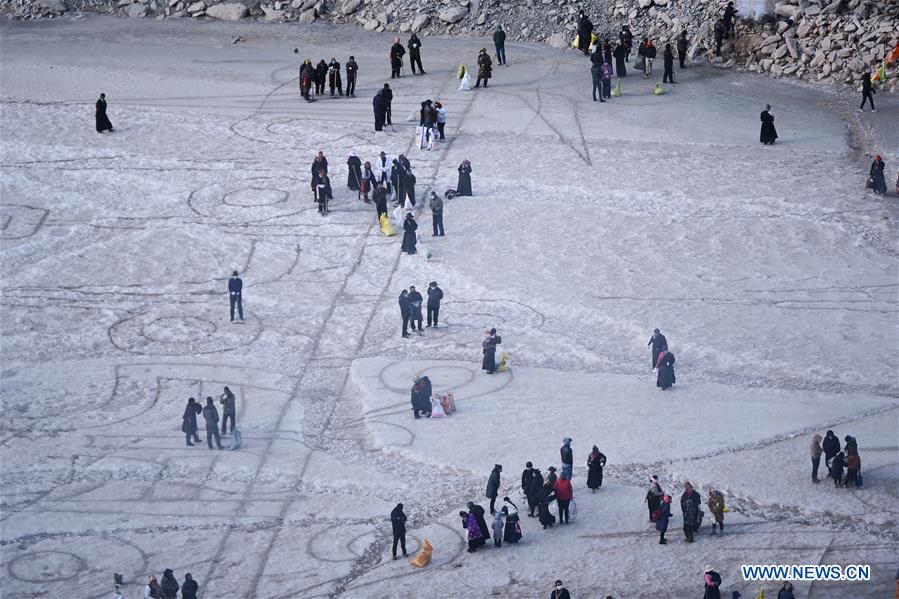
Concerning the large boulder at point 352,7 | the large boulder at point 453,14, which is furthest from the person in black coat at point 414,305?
the large boulder at point 352,7

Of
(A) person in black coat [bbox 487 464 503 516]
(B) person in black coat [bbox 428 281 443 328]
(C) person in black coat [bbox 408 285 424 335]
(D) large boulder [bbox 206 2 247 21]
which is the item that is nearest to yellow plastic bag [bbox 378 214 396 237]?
(B) person in black coat [bbox 428 281 443 328]

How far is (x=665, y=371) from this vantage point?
31.0 meters

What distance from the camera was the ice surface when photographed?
26125 millimetres

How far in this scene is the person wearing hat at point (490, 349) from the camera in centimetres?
3164

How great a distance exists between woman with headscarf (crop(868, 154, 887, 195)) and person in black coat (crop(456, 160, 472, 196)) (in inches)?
426

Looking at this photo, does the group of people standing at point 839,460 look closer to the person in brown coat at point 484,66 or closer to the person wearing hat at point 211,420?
the person wearing hat at point 211,420

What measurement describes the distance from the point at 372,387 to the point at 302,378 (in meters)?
1.73

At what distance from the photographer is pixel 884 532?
84.4 feet

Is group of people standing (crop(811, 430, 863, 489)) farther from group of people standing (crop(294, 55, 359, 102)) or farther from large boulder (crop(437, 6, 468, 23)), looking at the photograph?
large boulder (crop(437, 6, 468, 23))

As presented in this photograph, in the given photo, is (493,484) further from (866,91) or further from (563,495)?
(866,91)

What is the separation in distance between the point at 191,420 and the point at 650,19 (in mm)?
28468

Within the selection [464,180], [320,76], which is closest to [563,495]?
[464,180]

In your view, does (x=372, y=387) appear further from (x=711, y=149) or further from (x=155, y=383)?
(x=711, y=149)

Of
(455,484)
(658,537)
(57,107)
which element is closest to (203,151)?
(57,107)
